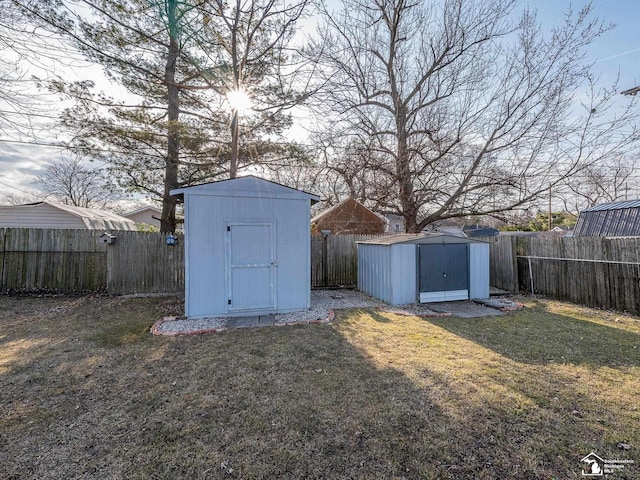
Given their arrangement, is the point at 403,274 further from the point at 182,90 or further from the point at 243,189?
the point at 182,90

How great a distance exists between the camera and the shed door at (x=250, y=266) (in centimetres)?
556

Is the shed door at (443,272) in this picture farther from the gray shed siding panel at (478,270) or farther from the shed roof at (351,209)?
the shed roof at (351,209)

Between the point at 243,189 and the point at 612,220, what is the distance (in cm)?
1104

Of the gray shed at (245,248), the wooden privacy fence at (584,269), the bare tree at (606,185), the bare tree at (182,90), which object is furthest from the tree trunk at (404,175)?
the gray shed at (245,248)

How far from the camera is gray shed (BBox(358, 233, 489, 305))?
6.63 meters

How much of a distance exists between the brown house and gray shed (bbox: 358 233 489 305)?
8407 millimetres

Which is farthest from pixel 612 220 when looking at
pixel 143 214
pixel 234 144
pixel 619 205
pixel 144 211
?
pixel 143 214

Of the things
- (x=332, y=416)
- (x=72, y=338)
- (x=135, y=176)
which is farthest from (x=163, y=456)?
(x=135, y=176)

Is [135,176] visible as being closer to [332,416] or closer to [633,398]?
[332,416]

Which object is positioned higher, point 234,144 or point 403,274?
point 234,144

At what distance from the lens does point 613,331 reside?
15.5ft

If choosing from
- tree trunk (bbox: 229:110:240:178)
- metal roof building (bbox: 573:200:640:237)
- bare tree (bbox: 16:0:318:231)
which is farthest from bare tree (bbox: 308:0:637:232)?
tree trunk (bbox: 229:110:240:178)

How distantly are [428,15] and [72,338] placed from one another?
1269cm

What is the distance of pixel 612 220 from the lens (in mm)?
9344
